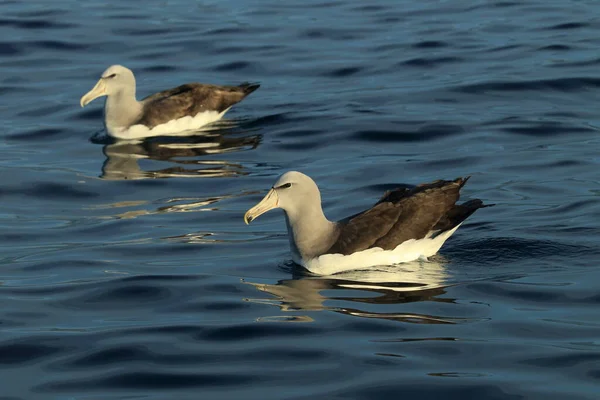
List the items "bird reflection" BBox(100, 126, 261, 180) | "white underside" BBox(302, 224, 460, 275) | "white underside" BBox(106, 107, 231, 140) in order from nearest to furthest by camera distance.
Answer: "white underside" BBox(302, 224, 460, 275), "bird reflection" BBox(100, 126, 261, 180), "white underside" BBox(106, 107, 231, 140)

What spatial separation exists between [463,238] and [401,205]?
1318mm

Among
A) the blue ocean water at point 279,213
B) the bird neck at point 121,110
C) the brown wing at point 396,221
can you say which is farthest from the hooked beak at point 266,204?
the bird neck at point 121,110

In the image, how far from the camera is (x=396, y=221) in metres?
13.2

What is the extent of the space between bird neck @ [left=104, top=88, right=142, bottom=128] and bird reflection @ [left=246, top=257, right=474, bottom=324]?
26.7ft

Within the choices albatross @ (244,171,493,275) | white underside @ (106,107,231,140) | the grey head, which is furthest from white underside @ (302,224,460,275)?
white underside @ (106,107,231,140)

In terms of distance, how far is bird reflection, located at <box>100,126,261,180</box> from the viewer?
59.2ft

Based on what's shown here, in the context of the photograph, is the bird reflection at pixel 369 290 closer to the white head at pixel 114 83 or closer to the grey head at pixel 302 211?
the grey head at pixel 302 211

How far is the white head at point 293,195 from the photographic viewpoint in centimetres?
1315

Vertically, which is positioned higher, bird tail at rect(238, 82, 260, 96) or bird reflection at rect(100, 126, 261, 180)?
bird tail at rect(238, 82, 260, 96)

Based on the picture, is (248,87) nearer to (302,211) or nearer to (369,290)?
(302,211)

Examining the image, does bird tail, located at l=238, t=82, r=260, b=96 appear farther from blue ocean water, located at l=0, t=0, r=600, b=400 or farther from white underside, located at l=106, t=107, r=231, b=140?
white underside, located at l=106, t=107, r=231, b=140

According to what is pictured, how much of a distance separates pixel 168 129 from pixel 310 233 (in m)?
7.77

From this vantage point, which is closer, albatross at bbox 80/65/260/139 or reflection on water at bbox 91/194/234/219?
reflection on water at bbox 91/194/234/219

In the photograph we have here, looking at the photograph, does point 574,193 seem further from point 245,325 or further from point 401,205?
point 245,325
